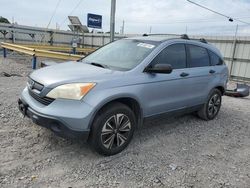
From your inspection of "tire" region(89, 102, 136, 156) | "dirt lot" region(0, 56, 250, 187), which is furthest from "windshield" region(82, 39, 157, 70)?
"dirt lot" region(0, 56, 250, 187)

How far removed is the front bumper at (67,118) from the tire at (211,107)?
3174 mm

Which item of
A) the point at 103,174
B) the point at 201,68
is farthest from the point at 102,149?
the point at 201,68

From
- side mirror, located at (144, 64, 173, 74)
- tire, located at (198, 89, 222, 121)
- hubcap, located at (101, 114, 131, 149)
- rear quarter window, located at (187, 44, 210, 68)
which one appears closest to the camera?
hubcap, located at (101, 114, 131, 149)

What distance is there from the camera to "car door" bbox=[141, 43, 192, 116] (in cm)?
397

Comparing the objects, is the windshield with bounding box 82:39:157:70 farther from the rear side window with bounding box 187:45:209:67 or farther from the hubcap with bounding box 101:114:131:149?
the rear side window with bounding box 187:45:209:67

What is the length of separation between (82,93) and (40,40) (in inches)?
706

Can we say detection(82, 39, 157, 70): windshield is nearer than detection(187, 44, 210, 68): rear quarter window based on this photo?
Yes

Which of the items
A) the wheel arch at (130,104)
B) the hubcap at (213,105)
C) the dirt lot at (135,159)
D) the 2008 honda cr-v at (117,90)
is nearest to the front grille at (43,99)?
the 2008 honda cr-v at (117,90)

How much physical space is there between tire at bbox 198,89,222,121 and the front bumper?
3.17m

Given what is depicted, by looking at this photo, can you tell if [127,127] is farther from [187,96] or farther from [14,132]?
[14,132]

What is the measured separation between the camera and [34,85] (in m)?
3.57

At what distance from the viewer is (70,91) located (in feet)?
10.5

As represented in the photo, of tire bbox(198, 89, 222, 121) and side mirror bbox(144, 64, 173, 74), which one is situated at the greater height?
side mirror bbox(144, 64, 173, 74)

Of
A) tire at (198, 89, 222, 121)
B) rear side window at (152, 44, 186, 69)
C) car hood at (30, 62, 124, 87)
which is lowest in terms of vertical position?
tire at (198, 89, 222, 121)
